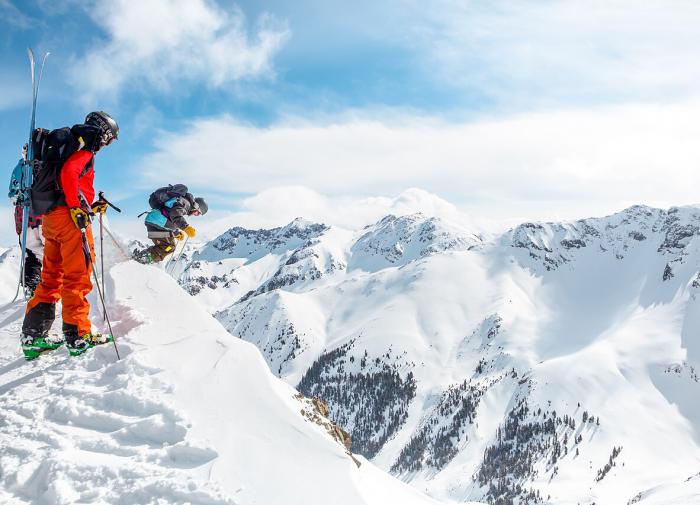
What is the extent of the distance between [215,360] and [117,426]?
79.2 inches

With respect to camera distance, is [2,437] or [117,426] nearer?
[2,437]

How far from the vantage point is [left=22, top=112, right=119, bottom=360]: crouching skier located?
8844 mm

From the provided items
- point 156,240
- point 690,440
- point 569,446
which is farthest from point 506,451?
point 156,240

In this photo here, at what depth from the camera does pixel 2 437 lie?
6711 mm

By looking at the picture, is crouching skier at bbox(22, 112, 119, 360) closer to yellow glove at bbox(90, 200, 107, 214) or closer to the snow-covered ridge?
yellow glove at bbox(90, 200, 107, 214)

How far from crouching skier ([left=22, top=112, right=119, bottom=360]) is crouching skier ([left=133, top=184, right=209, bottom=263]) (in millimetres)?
2966

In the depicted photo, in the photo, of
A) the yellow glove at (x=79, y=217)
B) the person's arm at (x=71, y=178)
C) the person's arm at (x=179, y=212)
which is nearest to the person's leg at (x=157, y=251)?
the person's arm at (x=179, y=212)

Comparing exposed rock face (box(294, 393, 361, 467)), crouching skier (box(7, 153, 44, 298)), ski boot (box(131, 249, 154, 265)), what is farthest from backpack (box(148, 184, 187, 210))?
exposed rock face (box(294, 393, 361, 467))

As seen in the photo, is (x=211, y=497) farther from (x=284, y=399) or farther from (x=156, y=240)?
(x=156, y=240)

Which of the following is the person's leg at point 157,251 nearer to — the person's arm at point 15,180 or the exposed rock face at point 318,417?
the person's arm at point 15,180

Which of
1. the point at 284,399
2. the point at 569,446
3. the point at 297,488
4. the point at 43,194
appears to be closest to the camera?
the point at 297,488

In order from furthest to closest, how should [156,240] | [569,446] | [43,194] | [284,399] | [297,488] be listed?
[569,446]
[156,240]
[43,194]
[284,399]
[297,488]

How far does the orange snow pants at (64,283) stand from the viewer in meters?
8.99

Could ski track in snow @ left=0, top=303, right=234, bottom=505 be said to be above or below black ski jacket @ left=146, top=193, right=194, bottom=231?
below
